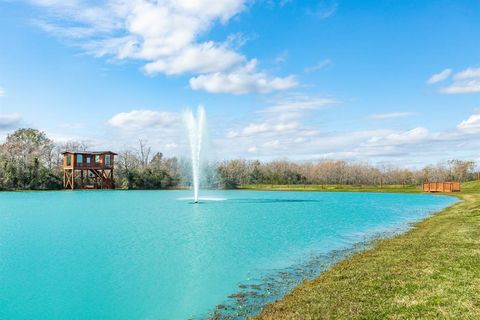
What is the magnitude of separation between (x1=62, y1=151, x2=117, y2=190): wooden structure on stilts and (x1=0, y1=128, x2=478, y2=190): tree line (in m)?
2.02

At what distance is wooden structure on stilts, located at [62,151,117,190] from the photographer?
69.1 metres

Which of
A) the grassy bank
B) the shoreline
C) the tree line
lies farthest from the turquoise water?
the tree line

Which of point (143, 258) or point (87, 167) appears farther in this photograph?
point (87, 167)

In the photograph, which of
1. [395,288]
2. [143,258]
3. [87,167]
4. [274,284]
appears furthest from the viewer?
[87,167]

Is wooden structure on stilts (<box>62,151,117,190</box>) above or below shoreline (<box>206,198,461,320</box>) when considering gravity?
above

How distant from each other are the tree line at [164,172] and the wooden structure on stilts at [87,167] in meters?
2.02

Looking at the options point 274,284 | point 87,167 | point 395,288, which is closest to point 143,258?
point 274,284

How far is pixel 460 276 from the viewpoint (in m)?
10.1

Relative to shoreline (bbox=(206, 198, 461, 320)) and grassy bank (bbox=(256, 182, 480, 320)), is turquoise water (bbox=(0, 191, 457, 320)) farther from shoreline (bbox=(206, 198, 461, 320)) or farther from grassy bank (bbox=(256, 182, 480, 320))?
grassy bank (bbox=(256, 182, 480, 320))

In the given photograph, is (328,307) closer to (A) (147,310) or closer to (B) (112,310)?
(A) (147,310)

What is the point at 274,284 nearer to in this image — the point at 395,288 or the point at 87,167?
the point at 395,288

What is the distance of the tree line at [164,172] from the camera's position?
6850cm

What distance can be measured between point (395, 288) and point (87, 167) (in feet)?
222

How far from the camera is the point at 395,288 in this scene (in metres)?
9.38
